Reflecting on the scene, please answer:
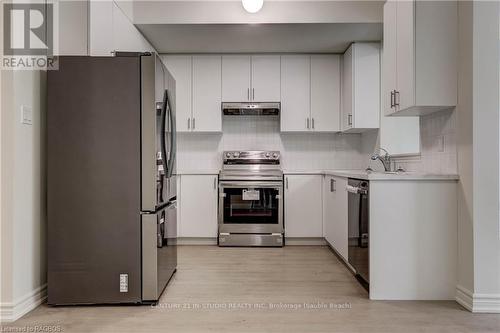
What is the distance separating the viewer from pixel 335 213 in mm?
4168

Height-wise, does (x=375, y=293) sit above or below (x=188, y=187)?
below

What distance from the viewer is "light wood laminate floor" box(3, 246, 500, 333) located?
7.68 ft

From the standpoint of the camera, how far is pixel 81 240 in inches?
104

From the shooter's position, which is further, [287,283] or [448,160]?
[287,283]

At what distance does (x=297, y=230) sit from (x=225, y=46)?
2346 mm

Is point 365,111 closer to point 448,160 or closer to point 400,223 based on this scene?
point 448,160

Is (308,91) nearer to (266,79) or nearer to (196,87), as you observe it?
(266,79)

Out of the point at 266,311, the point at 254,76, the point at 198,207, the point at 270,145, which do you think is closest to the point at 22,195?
the point at 266,311

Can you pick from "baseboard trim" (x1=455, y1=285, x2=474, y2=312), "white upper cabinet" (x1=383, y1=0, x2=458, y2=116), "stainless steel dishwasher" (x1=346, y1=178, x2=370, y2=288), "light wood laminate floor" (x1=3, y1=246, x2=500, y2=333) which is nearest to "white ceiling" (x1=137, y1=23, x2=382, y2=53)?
"white upper cabinet" (x1=383, y1=0, x2=458, y2=116)

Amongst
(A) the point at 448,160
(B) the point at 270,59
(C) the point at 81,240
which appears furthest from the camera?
(B) the point at 270,59

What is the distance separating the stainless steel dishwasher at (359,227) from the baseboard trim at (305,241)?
1.37 metres

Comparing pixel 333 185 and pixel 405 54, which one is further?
pixel 333 185

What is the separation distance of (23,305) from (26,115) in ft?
3.90

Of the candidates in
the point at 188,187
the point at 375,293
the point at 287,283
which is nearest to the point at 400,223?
the point at 375,293
